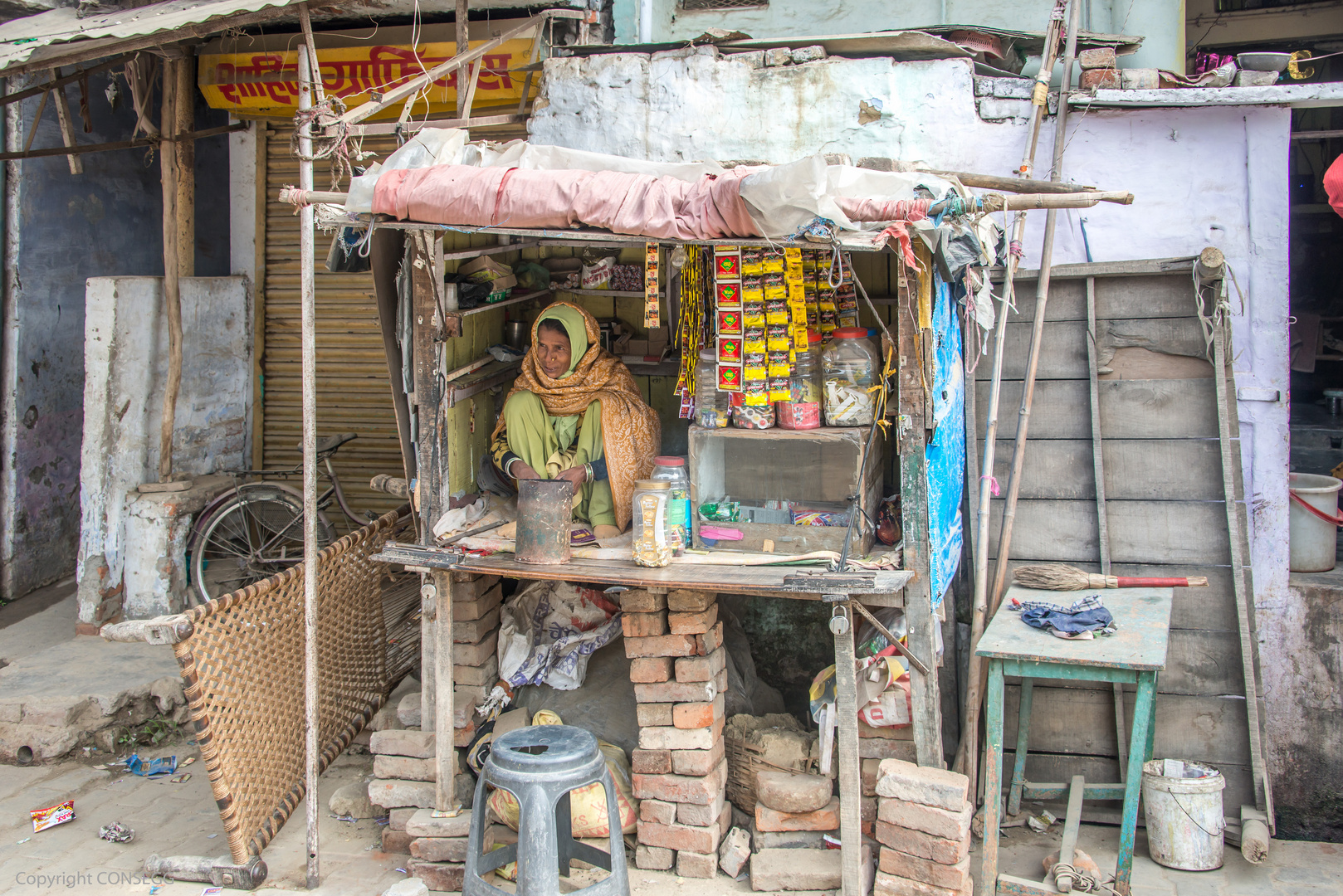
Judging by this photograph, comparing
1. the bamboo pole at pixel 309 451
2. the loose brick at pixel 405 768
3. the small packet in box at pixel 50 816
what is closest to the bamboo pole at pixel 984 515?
the loose brick at pixel 405 768

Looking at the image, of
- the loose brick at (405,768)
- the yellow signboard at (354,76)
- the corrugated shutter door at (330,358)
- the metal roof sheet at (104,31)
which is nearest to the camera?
the metal roof sheet at (104,31)

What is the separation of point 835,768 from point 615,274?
8.68 ft

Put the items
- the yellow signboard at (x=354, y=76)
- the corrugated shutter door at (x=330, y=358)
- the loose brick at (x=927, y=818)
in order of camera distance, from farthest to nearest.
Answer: the corrugated shutter door at (x=330, y=358) → the yellow signboard at (x=354, y=76) → the loose brick at (x=927, y=818)

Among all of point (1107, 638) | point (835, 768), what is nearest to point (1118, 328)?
point (1107, 638)

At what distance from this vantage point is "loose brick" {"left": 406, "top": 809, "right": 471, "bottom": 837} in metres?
4.36

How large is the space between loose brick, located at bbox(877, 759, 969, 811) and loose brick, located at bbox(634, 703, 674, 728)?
913mm

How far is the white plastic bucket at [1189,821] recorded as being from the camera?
434 centimetres

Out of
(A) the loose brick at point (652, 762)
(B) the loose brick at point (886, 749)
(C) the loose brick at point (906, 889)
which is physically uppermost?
(B) the loose brick at point (886, 749)

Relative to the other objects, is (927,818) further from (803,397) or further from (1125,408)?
(1125,408)

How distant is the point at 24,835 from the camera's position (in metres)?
4.66

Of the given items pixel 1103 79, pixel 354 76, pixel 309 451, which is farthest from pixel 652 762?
pixel 354 76

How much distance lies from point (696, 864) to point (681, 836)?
0.42 feet

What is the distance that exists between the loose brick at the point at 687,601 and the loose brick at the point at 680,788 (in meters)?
0.72

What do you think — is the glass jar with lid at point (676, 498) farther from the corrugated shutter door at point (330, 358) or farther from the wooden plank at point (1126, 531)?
the corrugated shutter door at point (330, 358)
